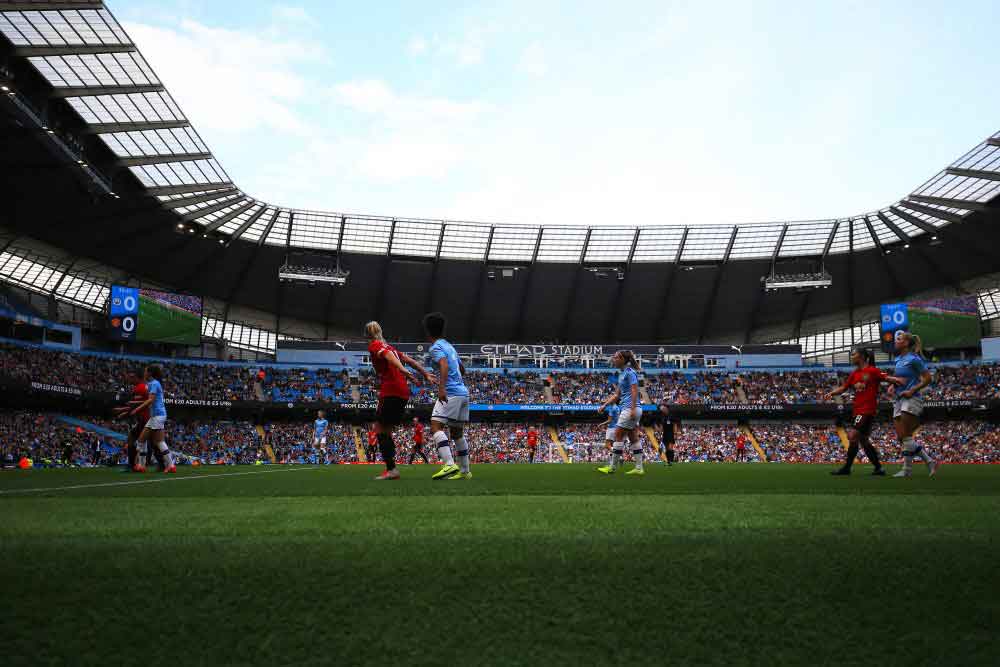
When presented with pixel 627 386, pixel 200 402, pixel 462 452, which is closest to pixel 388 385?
pixel 462 452

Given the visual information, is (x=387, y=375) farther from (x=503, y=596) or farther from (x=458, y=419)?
(x=503, y=596)

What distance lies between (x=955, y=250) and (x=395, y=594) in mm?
58061

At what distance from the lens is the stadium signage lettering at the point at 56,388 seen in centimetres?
3572

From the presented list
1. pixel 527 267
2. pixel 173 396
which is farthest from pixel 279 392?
pixel 527 267

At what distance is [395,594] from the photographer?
1.97 meters

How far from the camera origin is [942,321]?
4903 cm

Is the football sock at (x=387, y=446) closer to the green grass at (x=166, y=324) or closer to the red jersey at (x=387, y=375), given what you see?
the red jersey at (x=387, y=375)

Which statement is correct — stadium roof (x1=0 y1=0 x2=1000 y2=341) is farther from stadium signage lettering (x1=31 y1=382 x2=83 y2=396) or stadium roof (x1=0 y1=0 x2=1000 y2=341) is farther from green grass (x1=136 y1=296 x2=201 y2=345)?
stadium signage lettering (x1=31 y1=382 x2=83 y2=396)

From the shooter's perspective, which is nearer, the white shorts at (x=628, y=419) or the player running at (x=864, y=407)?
the player running at (x=864, y=407)

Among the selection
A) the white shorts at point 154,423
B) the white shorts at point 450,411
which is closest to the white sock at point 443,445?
the white shorts at point 450,411

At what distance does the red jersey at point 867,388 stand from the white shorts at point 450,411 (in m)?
6.33

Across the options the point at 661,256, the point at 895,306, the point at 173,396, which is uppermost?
the point at 661,256

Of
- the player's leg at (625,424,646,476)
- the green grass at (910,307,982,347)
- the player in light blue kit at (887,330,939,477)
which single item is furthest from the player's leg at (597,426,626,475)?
the green grass at (910,307,982,347)

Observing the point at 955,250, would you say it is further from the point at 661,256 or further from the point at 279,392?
the point at 279,392
